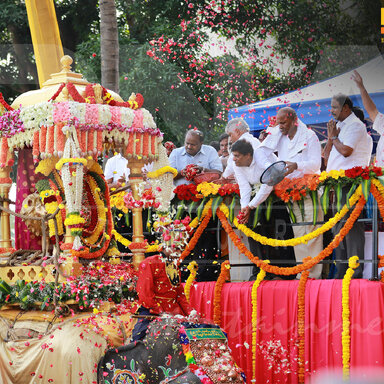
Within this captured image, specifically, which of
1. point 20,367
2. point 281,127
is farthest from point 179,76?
point 20,367

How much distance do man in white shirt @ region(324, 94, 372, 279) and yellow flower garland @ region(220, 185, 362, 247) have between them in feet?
0.27

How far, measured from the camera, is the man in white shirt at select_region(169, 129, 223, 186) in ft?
24.8

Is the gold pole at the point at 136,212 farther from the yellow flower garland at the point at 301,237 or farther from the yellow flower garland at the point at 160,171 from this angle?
the yellow flower garland at the point at 301,237

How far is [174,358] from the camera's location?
236 inches

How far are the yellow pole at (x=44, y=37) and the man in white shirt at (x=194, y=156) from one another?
5.21 ft

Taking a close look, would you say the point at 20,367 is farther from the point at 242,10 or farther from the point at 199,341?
the point at 242,10

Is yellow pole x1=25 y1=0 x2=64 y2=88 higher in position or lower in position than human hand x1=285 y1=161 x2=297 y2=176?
higher

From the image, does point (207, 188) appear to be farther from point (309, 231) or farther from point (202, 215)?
point (309, 231)

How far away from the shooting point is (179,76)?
7434mm

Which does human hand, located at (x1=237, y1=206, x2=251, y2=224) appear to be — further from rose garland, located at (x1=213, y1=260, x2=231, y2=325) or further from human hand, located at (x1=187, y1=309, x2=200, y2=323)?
human hand, located at (x1=187, y1=309, x2=200, y2=323)

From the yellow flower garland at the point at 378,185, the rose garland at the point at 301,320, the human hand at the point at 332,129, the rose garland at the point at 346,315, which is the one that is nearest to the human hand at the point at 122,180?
the rose garland at the point at 301,320

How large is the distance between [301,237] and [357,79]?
1.69 metres

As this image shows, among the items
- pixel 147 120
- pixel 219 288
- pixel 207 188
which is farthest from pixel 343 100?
pixel 219 288

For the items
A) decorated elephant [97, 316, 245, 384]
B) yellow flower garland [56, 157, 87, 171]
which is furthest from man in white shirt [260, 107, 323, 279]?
yellow flower garland [56, 157, 87, 171]
